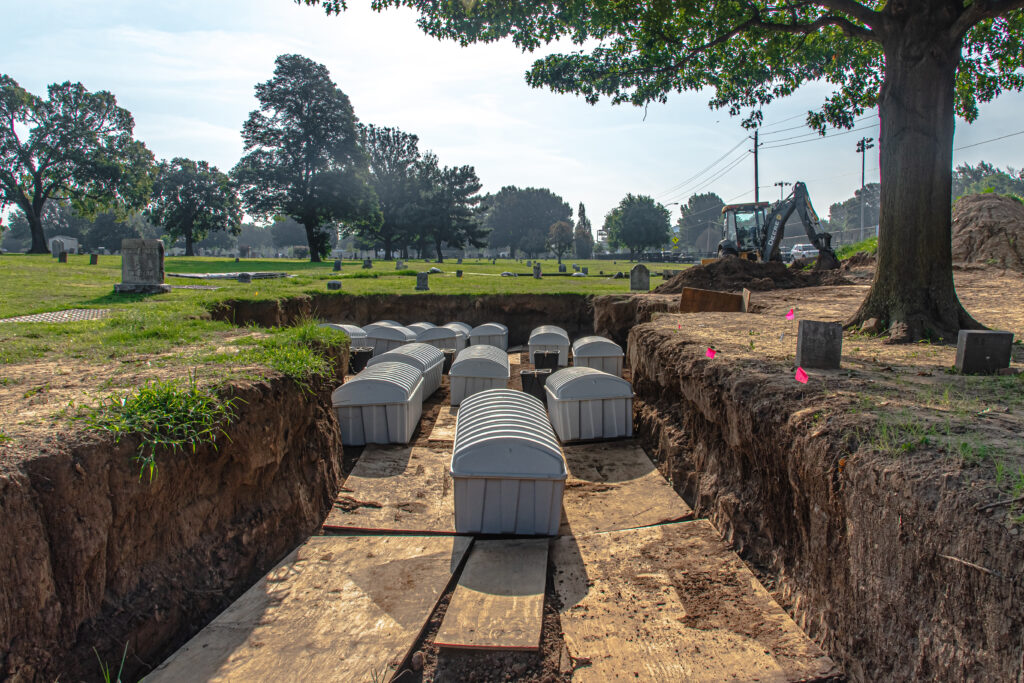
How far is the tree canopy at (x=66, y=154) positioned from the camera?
122ft

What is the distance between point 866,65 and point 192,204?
49.9 m

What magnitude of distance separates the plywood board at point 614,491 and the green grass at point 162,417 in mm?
3681

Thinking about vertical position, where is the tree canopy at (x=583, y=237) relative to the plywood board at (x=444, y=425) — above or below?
above

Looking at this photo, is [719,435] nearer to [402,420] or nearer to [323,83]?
[402,420]

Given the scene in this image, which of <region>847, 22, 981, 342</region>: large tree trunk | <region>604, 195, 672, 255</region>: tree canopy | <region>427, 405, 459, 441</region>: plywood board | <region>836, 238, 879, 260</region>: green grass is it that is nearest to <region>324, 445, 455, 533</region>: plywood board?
<region>427, 405, 459, 441</region>: plywood board

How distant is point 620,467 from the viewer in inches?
324

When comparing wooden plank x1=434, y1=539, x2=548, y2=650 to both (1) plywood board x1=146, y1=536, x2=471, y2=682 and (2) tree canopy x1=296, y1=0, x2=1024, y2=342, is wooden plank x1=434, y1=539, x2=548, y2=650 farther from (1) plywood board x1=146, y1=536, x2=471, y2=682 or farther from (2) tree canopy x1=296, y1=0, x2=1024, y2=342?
(2) tree canopy x1=296, y1=0, x2=1024, y2=342

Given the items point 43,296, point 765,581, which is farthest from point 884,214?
point 43,296

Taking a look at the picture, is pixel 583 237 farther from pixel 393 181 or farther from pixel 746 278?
pixel 746 278

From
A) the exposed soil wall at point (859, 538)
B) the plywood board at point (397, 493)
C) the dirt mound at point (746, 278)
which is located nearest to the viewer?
the exposed soil wall at point (859, 538)

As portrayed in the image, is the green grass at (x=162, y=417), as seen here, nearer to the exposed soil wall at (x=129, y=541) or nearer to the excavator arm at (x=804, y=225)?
the exposed soil wall at (x=129, y=541)

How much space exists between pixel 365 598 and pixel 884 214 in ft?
27.6

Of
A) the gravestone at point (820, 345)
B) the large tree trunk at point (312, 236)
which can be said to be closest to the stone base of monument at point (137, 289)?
the gravestone at point (820, 345)

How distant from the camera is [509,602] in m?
4.84
